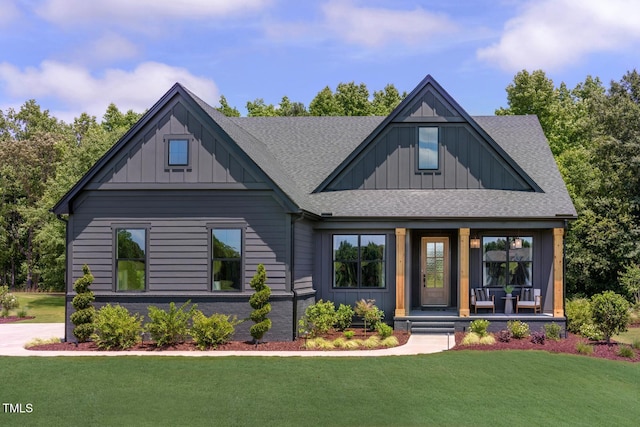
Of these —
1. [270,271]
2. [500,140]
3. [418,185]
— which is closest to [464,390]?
[270,271]

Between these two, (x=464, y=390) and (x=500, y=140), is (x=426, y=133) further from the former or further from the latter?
(x=464, y=390)

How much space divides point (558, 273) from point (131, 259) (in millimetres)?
12544

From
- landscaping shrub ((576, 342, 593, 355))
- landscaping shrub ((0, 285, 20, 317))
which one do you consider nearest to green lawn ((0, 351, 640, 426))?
landscaping shrub ((576, 342, 593, 355))

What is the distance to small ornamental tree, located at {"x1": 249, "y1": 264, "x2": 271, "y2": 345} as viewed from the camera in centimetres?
1903

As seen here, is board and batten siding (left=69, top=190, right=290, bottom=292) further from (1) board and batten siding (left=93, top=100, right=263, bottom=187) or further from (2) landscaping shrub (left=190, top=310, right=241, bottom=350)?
(2) landscaping shrub (left=190, top=310, right=241, bottom=350)

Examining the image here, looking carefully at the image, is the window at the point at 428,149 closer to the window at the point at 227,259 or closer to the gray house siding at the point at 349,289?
the gray house siding at the point at 349,289

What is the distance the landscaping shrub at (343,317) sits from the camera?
72.5 ft

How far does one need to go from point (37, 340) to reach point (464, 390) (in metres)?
12.1

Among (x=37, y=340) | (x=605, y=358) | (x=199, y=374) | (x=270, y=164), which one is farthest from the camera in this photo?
(x=270, y=164)

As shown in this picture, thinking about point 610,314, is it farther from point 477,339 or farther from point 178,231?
point 178,231

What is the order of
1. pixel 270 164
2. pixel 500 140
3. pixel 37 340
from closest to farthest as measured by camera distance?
1. pixel 37 340
2. pixel 270 164
3. pixel 500 140

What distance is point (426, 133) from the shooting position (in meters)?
23.9

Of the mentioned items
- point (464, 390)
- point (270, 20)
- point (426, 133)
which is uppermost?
point (270, 20)

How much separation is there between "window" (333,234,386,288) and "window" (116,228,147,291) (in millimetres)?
6179
